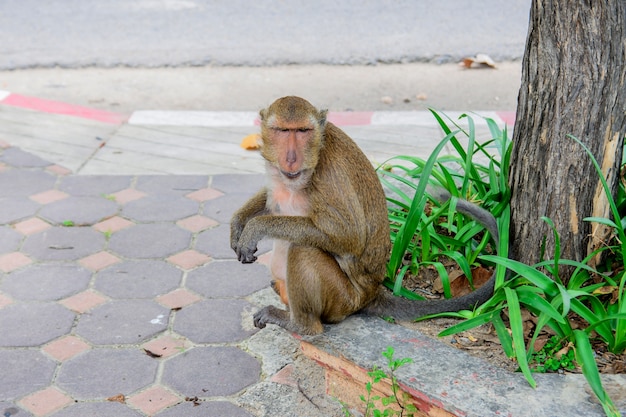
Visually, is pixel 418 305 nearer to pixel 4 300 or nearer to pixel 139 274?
pixel 139 274

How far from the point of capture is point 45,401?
3508 mm

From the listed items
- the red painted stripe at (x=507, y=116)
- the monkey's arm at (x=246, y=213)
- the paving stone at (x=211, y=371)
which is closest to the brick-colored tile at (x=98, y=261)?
the paving stone at (x=211, y=371)

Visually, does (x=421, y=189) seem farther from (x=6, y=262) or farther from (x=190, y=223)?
(x=6, y=262)

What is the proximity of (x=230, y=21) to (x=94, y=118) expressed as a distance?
2866 millimetres

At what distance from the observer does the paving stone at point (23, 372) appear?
3.57m

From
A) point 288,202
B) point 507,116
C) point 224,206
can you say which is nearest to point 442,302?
point 288,202

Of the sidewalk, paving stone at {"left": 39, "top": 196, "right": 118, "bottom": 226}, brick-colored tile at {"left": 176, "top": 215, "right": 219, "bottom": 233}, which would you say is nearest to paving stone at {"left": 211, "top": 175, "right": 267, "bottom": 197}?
the sidewalk

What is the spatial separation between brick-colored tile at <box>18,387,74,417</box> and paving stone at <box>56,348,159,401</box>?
0.15 feet

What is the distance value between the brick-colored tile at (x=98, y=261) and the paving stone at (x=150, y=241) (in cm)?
6

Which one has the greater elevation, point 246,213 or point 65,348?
point 246,213

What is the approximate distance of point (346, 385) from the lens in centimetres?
339

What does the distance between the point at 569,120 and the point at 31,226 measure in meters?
3.23

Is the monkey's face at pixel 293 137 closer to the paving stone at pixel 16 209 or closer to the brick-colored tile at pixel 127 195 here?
the brick-colored tile at pixel 127 195

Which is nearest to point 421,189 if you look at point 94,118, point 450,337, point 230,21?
point 450,337
